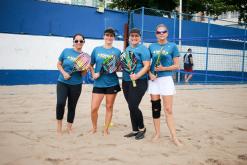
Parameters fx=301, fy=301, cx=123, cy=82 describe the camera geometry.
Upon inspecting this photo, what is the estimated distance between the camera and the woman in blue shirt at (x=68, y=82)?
4473 mm

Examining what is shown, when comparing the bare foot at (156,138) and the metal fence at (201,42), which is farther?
the metal fence at (201,42)

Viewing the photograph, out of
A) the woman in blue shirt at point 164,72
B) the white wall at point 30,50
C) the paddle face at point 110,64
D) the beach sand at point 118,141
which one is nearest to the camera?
the beach sand at point 118,141

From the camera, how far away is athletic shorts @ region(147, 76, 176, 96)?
163 inches

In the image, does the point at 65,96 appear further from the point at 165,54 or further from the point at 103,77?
the point at 165,54

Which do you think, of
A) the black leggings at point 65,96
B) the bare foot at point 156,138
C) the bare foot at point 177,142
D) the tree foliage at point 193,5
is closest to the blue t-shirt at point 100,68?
the black leggings at point 65,96

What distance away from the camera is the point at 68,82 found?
451 centimetres

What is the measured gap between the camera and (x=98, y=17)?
45.2 ft

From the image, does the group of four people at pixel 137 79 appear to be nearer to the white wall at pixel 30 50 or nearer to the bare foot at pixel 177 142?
the bare foot at pixel 177 142

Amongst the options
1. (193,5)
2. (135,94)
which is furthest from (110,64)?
(193,5)

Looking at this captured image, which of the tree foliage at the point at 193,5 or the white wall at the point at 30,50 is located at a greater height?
the tree foliage at the point at 193,5

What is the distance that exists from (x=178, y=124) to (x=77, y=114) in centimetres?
206

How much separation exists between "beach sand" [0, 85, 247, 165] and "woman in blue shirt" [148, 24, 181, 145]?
1.59 feet

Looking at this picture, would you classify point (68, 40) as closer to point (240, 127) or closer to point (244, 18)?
point (240, 127)

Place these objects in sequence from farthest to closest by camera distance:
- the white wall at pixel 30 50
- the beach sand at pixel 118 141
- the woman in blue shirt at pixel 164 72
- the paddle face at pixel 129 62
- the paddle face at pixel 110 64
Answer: the white wall at pixel 30 50
the paddle face at pixel 110 64
the paddle face at pixel 129 62
the woman in blue shirt at pixel 164 72
the beach sand at pixel 118 141
